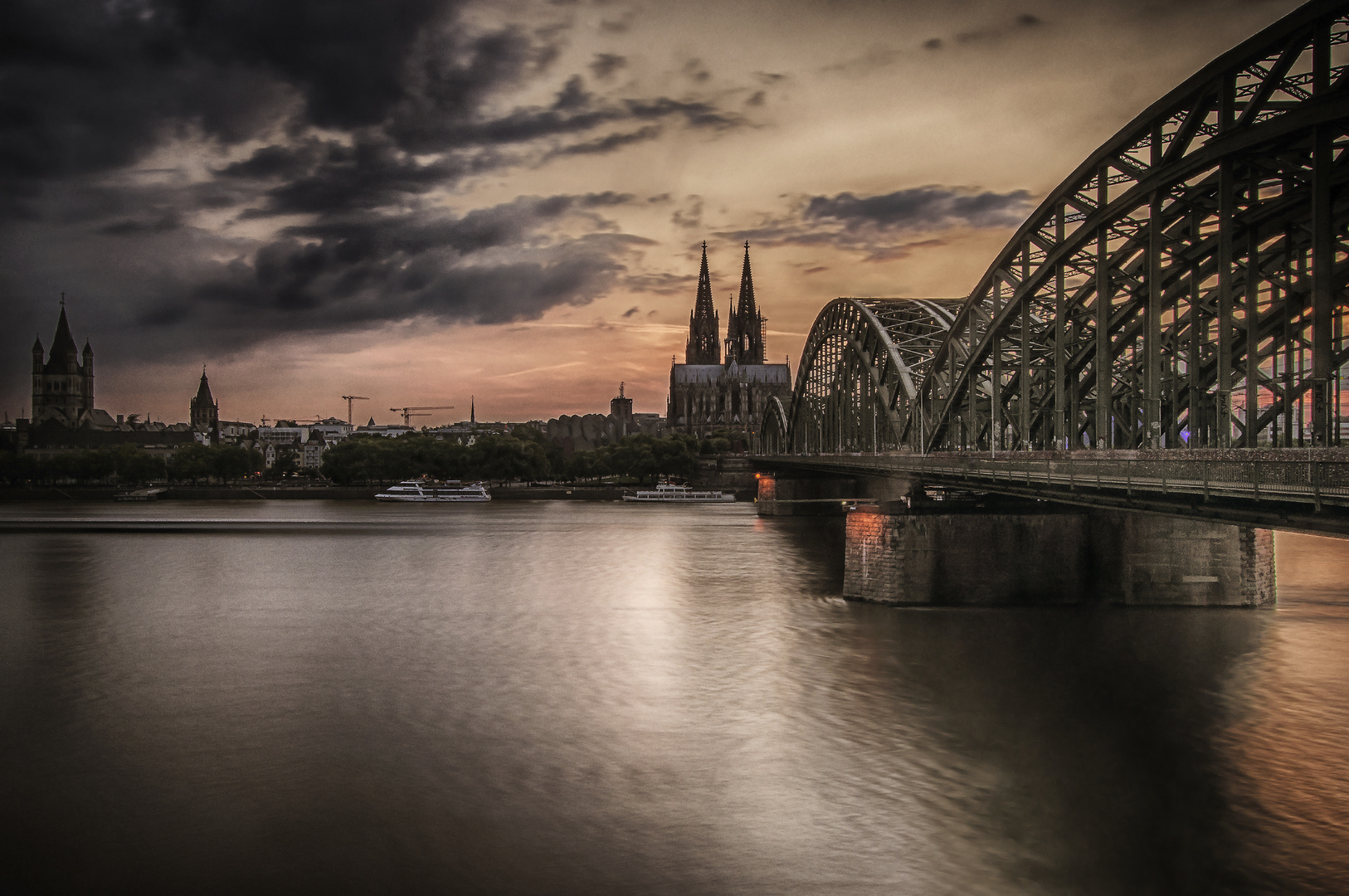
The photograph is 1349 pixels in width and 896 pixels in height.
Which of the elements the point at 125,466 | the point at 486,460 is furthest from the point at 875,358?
the point at 125,466

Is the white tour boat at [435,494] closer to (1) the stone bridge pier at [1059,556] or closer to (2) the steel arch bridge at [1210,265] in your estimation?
(2) the steel arch bridge at [1210,265]

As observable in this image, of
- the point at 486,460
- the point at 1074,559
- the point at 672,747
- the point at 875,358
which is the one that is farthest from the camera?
the point at 486,460

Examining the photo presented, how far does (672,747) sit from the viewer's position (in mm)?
20594

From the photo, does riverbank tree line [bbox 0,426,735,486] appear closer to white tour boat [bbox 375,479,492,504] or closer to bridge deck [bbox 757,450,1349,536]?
white tour boat [bbox 375,479,492,504]

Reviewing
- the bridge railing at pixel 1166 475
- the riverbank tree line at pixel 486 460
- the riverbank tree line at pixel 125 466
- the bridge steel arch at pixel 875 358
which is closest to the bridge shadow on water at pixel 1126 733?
the bridge railing at pixel 1166 475

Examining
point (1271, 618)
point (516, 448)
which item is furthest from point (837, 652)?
point (516, 448)

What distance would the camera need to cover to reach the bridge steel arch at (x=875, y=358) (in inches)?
2167

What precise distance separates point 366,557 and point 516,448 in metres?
68.8

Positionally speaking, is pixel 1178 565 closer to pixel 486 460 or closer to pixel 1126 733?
pixel 1126 733

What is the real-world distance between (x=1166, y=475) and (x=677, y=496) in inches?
3403

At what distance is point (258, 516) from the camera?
85688 millimetres

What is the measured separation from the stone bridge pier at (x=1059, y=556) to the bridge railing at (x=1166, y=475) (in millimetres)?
1558

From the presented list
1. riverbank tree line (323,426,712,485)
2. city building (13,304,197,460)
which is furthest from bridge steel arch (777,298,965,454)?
city building (13,304,197,460)

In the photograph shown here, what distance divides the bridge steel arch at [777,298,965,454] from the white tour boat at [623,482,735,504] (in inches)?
918
